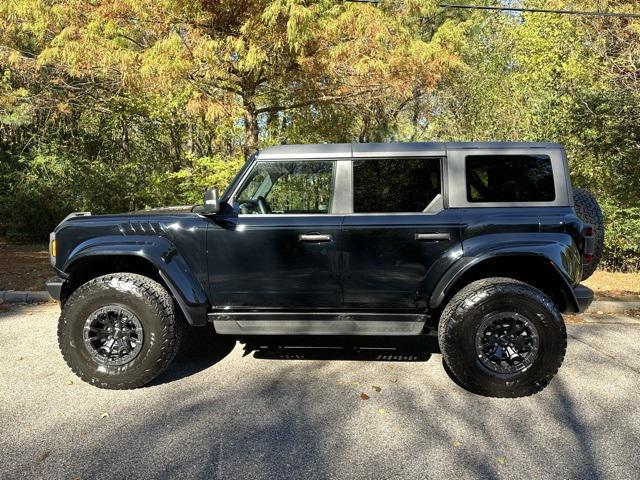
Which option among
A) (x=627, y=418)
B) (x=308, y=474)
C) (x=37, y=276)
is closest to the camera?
(x=308, y=474)

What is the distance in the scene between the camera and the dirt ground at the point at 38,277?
6.76 metres

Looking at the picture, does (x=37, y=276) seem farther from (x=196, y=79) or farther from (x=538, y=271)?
(x=538, y=271)

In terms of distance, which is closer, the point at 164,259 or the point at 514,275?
the point at 164,259

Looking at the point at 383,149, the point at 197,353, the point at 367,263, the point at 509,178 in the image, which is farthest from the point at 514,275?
the point at 197,353

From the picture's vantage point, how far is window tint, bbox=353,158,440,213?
3.48 m

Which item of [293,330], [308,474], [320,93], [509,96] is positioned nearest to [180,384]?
[293,330]

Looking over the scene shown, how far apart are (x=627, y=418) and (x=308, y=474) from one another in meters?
2.22

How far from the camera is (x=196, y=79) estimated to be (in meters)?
8.44

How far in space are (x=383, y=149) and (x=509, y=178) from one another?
1.00m

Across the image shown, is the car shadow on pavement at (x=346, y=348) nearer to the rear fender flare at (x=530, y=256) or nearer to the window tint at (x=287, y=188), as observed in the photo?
the rear fender flare at (x=530, y=256)

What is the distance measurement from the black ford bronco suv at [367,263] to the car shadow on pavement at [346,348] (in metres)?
0.71

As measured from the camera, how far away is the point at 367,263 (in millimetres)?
3393

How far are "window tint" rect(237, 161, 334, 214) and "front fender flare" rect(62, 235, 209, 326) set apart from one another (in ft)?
2.14

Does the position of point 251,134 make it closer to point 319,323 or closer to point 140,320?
point 140,320
